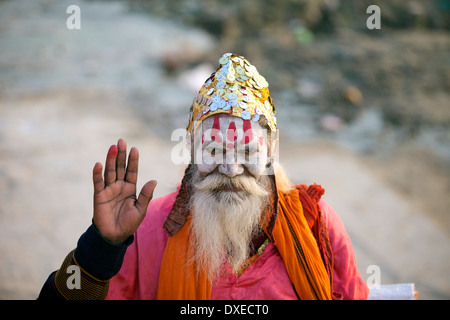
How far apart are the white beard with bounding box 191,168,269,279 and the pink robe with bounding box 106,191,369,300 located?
0.35 ft

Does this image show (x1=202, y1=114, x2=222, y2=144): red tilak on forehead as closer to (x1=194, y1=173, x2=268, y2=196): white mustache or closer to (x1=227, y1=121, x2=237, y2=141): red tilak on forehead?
(x1=227, y1=121, x2=237, y2=141): red tilak on forehead

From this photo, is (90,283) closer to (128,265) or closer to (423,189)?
(128,265)

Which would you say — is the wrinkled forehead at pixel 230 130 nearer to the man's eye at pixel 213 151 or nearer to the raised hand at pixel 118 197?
the man's eye at pixel 213 151

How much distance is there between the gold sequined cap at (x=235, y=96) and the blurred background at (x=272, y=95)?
0.75 m

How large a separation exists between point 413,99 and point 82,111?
5.73 meters

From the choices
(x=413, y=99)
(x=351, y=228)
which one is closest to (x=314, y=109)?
(x=413, y=99)

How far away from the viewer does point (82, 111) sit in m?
6.89

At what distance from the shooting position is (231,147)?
8.18ft

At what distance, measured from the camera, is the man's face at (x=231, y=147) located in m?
2.50
